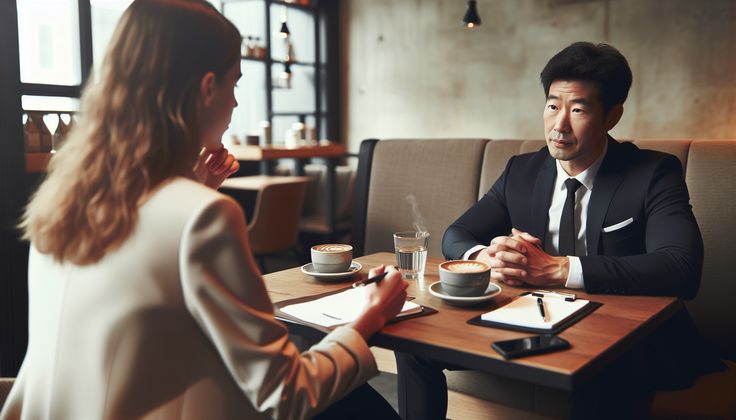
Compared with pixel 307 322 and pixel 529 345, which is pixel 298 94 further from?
pixel 529 345

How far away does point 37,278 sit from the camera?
0.98 m

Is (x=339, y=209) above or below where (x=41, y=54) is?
below

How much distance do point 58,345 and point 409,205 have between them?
1.96 m

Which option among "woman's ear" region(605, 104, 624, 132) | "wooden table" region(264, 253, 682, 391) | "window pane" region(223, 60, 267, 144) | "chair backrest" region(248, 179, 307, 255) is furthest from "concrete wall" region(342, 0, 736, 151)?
"wooden table" region(264, 253, 682, 391)

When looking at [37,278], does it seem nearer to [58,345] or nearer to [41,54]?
[58,345]

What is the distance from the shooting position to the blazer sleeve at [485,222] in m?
1.91

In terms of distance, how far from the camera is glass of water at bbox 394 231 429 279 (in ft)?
5.19

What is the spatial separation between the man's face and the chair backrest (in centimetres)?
249

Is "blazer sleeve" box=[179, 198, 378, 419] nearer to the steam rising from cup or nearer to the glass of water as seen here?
the glass of water

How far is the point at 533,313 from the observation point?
1.25m

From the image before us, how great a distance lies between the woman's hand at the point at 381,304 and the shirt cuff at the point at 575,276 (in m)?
0.49

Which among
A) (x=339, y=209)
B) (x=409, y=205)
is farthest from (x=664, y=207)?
(x=339, y=209)

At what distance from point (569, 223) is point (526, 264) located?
1.17 feet

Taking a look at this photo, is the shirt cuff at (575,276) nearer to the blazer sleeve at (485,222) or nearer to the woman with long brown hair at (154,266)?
the blazer sleeve at (485,222)
